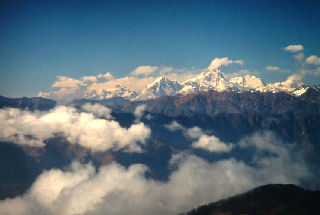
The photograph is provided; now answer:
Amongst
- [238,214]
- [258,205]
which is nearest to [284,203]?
[258,205]

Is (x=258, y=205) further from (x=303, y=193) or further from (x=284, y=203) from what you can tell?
(x=303, y=193)

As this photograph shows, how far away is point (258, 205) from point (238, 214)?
18.8 meters

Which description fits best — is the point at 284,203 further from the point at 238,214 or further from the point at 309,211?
the point at 238,214

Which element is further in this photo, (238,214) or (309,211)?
(238,214)

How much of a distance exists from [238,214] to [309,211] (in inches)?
1824

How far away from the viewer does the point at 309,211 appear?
552 ft

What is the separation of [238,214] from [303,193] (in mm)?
53181

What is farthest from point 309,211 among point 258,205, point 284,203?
point 258,205

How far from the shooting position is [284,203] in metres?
189

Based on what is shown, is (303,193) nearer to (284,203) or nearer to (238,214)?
(284,203)

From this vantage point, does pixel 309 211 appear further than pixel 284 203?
No

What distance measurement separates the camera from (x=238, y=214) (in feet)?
628

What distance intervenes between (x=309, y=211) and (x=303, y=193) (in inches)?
1293

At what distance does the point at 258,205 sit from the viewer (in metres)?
198
